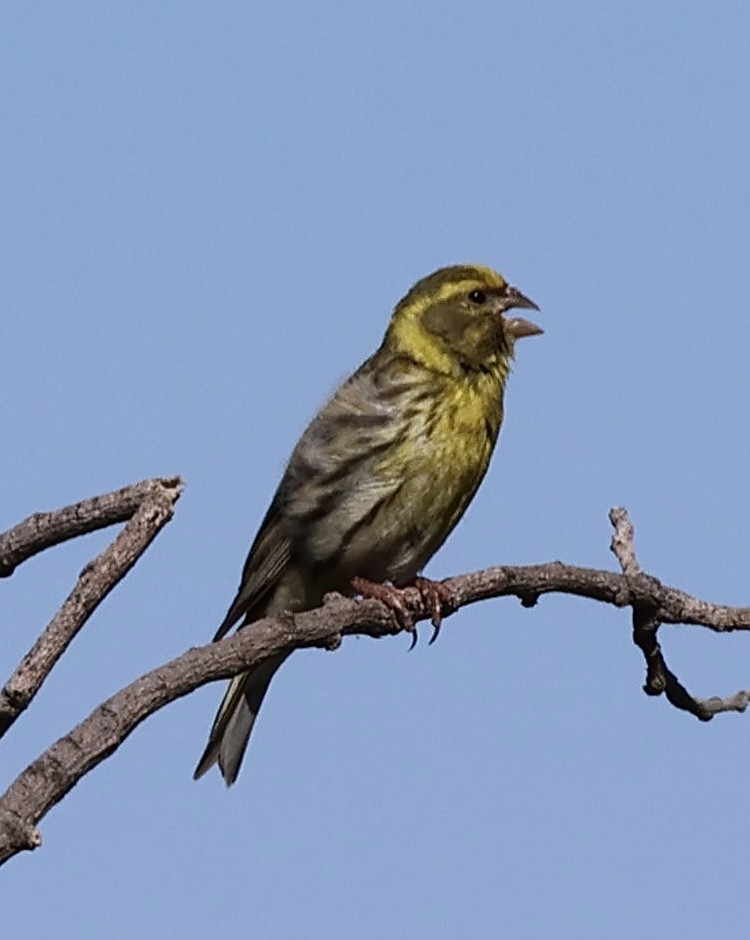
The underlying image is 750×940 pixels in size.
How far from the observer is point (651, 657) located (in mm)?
5664

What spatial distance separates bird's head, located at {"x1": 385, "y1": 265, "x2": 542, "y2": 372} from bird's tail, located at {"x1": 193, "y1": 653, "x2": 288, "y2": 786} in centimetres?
143

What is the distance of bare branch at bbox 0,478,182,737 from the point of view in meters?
3.93

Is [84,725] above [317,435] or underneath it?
underneath

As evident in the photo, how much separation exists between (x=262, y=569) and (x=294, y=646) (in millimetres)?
2375

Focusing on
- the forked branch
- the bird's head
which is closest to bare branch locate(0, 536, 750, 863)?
the forked branch

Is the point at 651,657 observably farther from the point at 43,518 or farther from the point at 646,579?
the point at 43,518

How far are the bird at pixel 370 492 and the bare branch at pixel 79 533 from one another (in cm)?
269

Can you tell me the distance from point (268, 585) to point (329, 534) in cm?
33

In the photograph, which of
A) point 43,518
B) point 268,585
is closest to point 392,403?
point 268,585

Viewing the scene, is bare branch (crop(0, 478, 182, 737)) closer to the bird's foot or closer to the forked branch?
the forked branch

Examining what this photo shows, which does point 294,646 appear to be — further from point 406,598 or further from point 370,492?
point 370,492

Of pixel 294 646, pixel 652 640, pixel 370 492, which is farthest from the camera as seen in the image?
pixel 370 492

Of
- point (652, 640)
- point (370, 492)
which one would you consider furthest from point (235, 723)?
point (652, 640)

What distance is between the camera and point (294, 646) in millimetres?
4926
